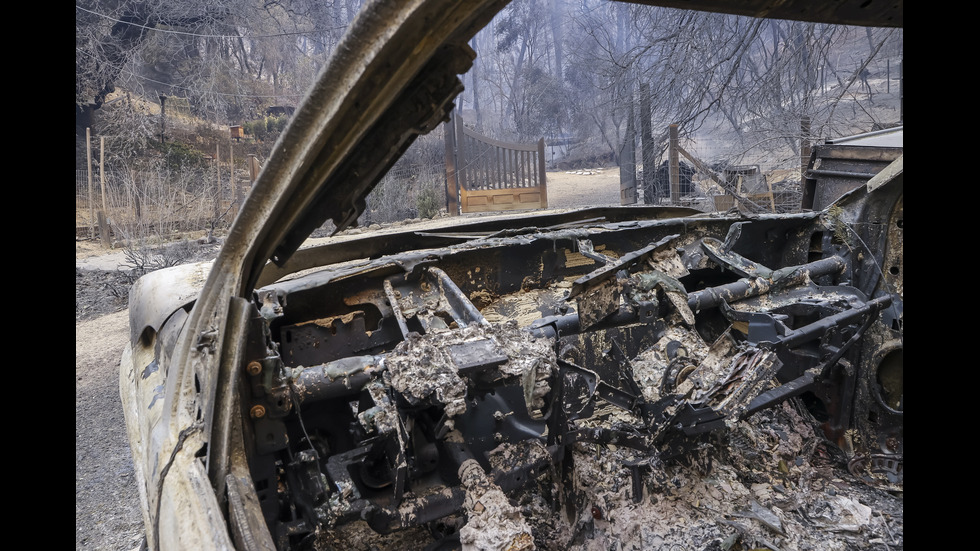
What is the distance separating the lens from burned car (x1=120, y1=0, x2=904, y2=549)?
1508 mm

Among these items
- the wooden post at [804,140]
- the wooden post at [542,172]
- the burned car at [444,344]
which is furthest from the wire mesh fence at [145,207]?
the wooden post at [804,140]

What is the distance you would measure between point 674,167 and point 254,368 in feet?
31.7

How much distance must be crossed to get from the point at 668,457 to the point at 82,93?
Result: 52.8 ft

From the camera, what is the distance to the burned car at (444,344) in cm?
151

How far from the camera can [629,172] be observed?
540 inches

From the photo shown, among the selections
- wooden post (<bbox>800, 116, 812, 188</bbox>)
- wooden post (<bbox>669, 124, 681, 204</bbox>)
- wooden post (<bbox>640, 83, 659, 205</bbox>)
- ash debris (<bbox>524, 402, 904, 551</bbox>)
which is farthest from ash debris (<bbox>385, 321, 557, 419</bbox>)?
wooden post (<bbox>640, 83, 659, 205</bbox>)

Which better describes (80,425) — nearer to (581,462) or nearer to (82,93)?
(581,462)

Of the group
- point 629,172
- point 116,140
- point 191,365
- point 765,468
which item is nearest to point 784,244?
point 765,468

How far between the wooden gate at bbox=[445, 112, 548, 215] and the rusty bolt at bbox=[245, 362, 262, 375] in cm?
1084

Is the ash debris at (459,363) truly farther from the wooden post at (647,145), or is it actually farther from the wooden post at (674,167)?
the wooden post at (647,145)

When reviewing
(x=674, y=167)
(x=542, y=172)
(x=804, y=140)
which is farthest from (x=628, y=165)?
(x=804, y=140)

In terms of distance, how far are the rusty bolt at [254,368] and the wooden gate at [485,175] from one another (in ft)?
35.6

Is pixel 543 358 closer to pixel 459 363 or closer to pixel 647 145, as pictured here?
pixel 459 363

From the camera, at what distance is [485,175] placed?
41.7 feet
